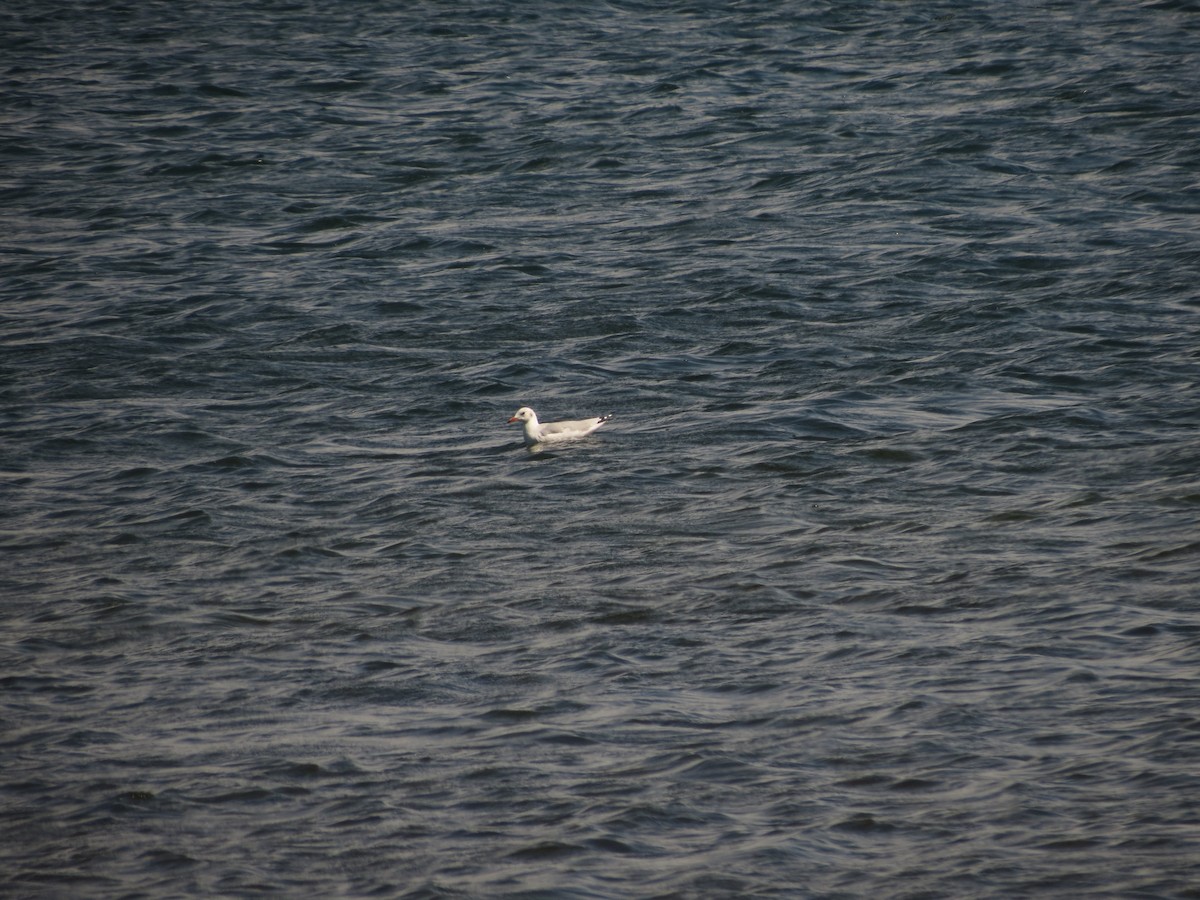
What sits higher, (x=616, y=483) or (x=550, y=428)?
(x=550, y=428)

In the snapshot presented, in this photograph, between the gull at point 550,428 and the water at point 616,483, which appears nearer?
the water at point 616,483

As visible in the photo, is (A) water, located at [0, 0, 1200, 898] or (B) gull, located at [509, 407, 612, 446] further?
(B) gull, located at [509, 407, 612, 446]

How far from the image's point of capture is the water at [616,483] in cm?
746

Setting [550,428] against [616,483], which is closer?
[616,483]

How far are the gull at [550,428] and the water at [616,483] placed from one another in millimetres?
263

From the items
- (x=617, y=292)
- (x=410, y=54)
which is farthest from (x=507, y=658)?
(x=410, y=54)

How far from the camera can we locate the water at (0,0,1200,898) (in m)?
7.46

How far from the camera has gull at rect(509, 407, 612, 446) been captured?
13312 mm

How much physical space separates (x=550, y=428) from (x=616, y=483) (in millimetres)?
1141

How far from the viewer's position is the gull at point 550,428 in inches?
524

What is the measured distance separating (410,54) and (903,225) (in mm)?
13028

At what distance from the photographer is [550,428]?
1331 centimetres

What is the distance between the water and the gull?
0.26 m

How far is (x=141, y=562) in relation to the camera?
11.1m
